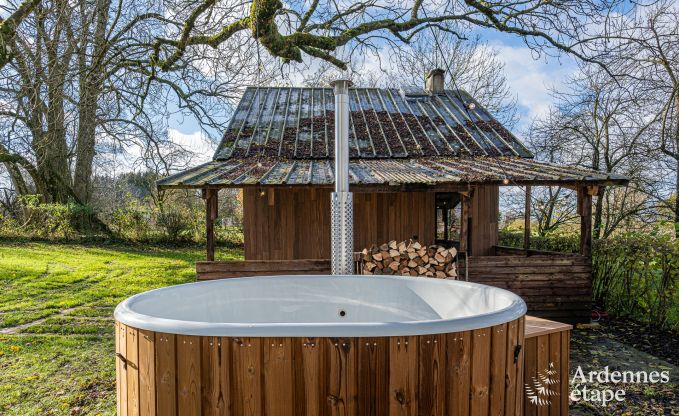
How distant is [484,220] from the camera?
315 inches

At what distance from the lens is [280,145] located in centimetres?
739

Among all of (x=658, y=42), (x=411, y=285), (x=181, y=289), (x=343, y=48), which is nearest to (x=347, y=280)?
(x=411, y=285)

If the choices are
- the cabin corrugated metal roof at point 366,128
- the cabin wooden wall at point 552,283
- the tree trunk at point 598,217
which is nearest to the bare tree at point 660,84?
the tree trunk at point 598,217

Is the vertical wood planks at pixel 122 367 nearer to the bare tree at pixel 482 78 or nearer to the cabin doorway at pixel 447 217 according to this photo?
the cabin doorway at pixel 447 217

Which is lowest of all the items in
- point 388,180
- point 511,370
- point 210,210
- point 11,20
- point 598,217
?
point 511,370

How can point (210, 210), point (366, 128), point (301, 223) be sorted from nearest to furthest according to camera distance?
point (210, 210) < point (301, 223) < point (366, 128)

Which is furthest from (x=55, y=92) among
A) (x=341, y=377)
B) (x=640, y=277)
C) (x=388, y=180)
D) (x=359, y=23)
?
(x=640, y=277)

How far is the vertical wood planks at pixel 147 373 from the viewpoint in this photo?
2.05 meters

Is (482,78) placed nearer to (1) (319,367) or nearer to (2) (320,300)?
(2) (320,300)

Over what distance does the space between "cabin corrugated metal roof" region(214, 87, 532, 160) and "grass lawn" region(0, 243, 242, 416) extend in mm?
3068

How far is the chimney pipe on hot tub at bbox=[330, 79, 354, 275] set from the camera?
147 inches

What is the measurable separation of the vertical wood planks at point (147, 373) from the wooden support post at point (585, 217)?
5338 millimetres

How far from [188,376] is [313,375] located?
56cm

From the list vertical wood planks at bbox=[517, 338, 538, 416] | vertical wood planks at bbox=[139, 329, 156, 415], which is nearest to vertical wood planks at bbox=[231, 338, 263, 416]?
vertical wood planks at bbox=[139, 329, 156, 415]
